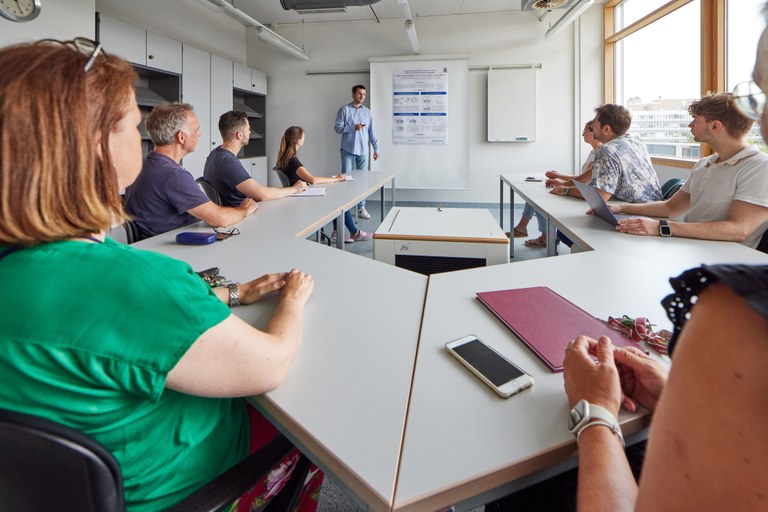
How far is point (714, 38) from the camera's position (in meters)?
4.08

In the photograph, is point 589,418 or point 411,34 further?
point 411,34

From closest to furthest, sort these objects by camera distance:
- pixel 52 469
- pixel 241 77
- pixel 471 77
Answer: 1. pixel 52 469
2. pixel 241 77
3. pixel 471 77

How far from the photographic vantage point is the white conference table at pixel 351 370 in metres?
0.65

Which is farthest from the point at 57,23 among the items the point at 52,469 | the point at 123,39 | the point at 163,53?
the point at 52,469

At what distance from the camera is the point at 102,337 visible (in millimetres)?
585

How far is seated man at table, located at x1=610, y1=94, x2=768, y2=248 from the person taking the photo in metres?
1.76

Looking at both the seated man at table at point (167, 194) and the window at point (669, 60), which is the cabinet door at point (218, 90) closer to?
the seated man at table at point (167, 194)

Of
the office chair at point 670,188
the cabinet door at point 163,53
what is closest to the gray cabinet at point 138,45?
the cabinet door at point 163,53

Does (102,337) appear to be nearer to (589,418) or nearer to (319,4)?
(589,418)

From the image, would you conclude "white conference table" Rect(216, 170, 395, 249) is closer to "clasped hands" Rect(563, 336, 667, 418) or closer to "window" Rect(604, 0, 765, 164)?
"clasped hands" Rect(563, 336, 667, 418)

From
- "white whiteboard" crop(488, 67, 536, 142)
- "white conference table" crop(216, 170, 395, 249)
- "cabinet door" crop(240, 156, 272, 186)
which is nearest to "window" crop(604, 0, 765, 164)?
"white whiteboard" crop(488, 67, 536, 142)

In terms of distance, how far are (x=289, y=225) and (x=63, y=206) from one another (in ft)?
5.16

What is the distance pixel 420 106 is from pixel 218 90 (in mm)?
2916

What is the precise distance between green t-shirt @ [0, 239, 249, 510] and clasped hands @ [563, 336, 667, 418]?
0.57 meters
